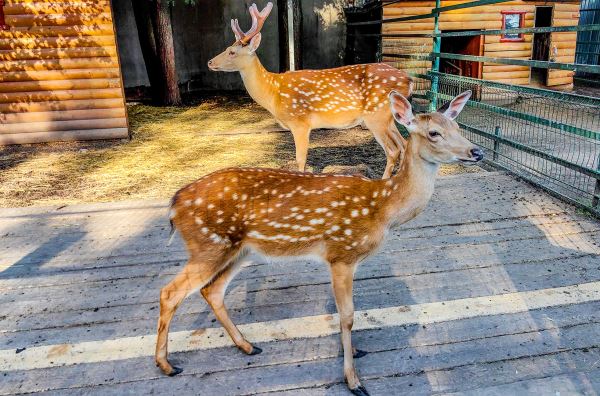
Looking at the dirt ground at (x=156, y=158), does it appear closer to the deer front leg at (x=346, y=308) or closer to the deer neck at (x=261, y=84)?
the deer neck at (x=261, y=84)

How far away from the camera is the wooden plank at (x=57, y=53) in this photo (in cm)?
790

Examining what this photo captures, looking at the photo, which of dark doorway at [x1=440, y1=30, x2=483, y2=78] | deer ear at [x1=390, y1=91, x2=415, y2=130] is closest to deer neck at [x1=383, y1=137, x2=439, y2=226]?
deer ear at [x1=390, y1=91, x2=415, y2=130]

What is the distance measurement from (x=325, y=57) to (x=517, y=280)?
1294cm

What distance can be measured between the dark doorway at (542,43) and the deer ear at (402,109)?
11426mm

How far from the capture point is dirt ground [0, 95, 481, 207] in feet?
19.2

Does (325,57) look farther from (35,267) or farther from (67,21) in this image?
(35,267)

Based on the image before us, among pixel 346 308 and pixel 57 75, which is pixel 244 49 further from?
pixel 346 308

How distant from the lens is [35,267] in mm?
3775

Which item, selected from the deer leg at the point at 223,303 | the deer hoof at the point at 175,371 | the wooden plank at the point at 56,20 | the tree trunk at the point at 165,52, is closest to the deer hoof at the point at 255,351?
the deer leg at the point at 223,303

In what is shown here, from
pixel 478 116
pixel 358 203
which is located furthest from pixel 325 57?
pixel 358 203

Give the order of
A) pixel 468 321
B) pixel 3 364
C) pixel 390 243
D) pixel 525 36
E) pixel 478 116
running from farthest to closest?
pixel 525 36
pixel 478 116
pixel 390 243
pixel 468 321
pixel 3 364

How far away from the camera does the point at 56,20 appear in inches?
308

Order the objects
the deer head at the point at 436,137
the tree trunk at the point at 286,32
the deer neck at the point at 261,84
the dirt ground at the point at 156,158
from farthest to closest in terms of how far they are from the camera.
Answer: the tree trunk at the point at 286,32 → the deer neck at the point at 261,84 → the dirt ground at the point at 156,158 → the deer head at the point at 436,137

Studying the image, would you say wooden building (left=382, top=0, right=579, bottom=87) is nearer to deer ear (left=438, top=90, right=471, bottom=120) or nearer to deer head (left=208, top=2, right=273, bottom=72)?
deer head (left=208, top=2, right=273, bottom=72)
